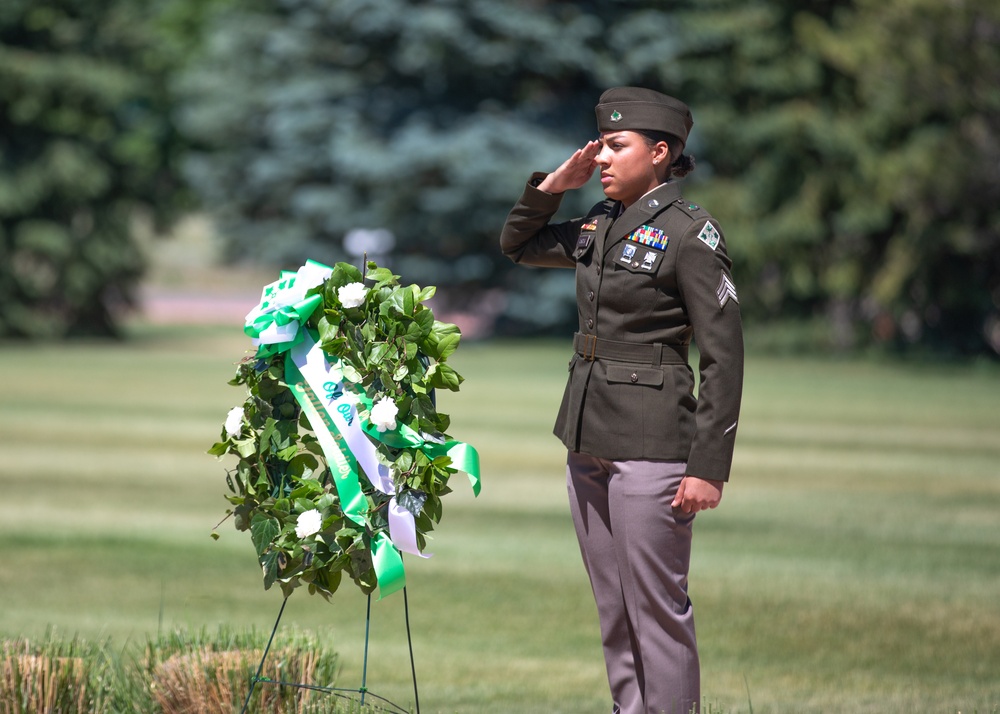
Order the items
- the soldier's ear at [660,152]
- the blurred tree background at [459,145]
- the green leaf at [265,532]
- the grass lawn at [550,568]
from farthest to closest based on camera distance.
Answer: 1. the blurred tree background at [459,145]
2. the grass lawn at [550,568]
3. the soldier's ear at [660,152]
4. the green leaf at [265,532]

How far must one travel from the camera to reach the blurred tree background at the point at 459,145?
116 feet

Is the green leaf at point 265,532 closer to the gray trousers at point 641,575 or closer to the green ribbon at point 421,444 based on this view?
the green ribbon at point 421,444

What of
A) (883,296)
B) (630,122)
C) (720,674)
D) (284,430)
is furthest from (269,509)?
(883,296)

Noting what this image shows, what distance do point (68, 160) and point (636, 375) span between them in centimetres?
3514

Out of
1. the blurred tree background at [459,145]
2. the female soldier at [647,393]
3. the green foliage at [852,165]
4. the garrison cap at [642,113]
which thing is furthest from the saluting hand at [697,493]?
the blurred tree background at [459,145]

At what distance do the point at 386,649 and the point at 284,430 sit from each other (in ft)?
10.1

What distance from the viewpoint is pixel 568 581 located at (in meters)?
8.90

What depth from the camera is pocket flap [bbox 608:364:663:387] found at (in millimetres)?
4414

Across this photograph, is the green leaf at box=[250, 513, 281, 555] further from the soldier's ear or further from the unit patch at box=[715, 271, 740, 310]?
the soldier's ear

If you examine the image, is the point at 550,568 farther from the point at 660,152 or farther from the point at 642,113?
the point at 642,113

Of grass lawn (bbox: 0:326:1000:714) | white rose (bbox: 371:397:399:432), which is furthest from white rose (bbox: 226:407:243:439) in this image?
grass lawn (bbox: 0:326:1000:714)

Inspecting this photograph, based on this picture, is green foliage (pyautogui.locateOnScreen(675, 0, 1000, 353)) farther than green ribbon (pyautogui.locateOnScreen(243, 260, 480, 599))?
Yes

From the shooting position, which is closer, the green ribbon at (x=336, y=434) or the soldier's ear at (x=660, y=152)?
the green ribbon at (x=336, y=434)

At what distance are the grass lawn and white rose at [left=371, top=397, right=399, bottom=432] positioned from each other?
1.60 metres
